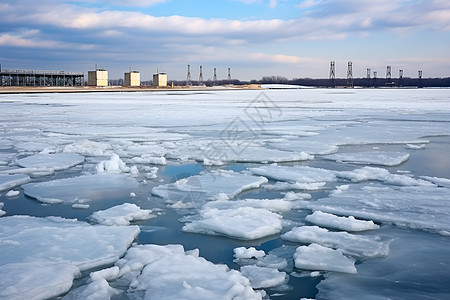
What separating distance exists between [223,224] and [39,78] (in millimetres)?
75160

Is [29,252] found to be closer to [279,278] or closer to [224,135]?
[279,278]

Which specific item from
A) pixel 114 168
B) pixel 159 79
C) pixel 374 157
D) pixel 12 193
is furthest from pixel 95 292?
pixel 159 79

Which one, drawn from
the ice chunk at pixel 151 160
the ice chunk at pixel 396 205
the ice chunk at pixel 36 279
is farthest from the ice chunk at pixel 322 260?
the ice chunk at pixel 151 160

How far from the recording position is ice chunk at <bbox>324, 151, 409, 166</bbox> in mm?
→ 6900

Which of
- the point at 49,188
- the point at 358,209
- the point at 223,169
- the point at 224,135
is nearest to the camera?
the point at 358,209

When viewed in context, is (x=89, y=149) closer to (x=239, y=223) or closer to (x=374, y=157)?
(x=239, y=223)

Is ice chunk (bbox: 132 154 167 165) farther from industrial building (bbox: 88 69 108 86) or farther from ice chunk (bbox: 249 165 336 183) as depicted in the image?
industrial building (bbox: 88 69 108 86)

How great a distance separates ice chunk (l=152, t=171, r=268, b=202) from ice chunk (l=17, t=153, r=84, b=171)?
6.97 feet

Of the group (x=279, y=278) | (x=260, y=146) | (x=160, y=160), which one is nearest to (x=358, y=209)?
(x=279, y=278)

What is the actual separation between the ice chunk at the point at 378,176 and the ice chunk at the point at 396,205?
10.7 inches

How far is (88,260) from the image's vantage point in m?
3.08

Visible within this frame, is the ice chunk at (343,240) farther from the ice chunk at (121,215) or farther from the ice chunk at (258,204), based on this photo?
the ice chunk at (121,215)

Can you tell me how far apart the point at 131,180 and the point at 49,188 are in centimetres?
104

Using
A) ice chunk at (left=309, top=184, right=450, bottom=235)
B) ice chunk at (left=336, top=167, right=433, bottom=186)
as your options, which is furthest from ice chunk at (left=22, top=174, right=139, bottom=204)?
ice chunk at (left=336, top=167, right=433, bottom=186)
